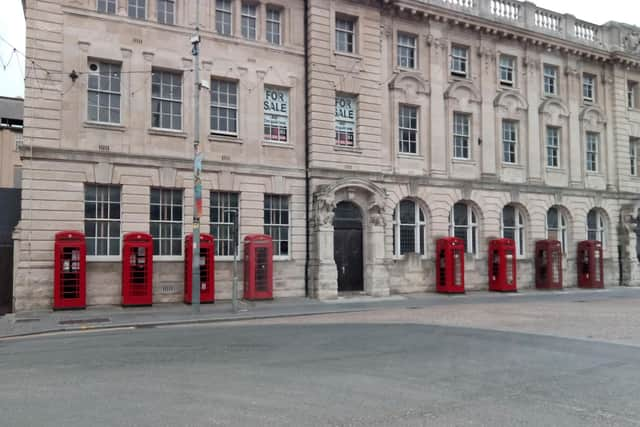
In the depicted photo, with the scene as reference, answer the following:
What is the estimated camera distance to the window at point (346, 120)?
76.2 ft

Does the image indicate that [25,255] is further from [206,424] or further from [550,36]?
[550,36]

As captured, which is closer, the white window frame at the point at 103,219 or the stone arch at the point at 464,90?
the white window frame at the point at 103,219

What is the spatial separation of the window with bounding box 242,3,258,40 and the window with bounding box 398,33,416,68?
704 cm

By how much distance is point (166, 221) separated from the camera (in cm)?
1962

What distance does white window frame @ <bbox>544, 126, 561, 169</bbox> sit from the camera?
1147 inches

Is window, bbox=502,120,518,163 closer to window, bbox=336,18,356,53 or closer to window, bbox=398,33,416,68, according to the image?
window, bbox=398,33,416,68

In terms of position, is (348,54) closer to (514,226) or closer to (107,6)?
(107,6)

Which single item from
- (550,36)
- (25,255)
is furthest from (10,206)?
(550,36)

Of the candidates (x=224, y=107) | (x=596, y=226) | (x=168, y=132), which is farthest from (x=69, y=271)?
(x=596, y=226)

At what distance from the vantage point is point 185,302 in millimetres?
19422

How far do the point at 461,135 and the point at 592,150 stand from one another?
9.65 m

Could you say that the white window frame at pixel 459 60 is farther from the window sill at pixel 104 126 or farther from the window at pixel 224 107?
the window sill at pixel 104 126

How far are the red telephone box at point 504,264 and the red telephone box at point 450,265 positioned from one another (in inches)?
86.6

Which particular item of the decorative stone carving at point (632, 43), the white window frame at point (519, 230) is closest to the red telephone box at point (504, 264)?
the white window frame at point (519, 230)
